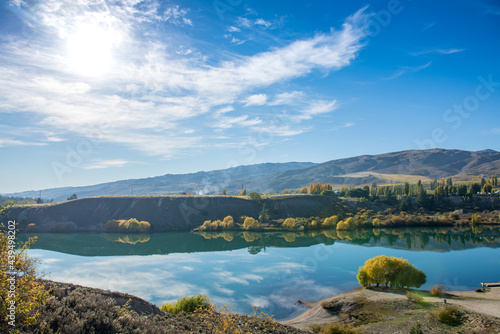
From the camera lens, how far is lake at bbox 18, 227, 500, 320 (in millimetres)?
40406

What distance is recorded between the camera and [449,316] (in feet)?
78.9

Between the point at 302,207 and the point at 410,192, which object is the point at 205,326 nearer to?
the point at 302,207

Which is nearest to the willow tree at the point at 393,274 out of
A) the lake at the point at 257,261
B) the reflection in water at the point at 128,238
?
the lake at the point at 257,261

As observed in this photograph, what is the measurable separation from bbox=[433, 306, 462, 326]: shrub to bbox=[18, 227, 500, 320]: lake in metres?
14.2

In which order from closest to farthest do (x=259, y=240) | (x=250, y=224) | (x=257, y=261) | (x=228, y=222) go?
(x=257, y=261), (x=259, y=240), (x=250, y=224), (x=228, y=222)

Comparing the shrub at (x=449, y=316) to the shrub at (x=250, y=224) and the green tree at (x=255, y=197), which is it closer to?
the shrub at (x=250, y=224)

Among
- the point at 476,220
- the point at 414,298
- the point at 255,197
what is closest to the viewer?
the point at 414,298

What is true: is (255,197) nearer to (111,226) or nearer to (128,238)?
(128,238)

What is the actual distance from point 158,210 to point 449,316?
9999cm

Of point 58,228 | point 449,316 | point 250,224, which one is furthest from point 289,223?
point 58,228

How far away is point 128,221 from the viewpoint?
9944 centimetres

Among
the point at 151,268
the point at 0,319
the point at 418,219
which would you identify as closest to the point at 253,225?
the point at 151,268

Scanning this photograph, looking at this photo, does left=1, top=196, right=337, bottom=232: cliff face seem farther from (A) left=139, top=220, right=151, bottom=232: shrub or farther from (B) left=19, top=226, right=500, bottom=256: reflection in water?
(B) left=19, top=226, right=500, bottom=256: reflection in water

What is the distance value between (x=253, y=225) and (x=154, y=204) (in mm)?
40956
